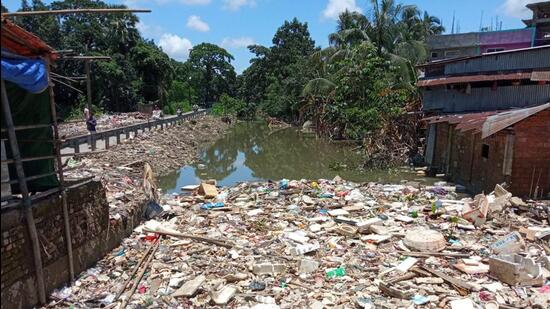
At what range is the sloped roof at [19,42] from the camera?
5090 millimetres

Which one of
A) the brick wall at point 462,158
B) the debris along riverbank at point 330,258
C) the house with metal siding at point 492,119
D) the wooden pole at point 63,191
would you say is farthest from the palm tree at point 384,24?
the wooden pole at point 63,191

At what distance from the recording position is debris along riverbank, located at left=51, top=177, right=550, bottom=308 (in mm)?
5758

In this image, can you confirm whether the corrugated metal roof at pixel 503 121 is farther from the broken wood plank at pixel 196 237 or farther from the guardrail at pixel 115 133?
the guardrail at pixel 115 133

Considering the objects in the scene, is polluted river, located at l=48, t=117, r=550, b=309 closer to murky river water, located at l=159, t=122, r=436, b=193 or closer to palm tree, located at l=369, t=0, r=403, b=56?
murky river water, located at l=159, t=122, r=436, b=193

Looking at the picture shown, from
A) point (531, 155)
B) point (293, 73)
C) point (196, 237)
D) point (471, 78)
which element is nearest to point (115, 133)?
point (196, 237)

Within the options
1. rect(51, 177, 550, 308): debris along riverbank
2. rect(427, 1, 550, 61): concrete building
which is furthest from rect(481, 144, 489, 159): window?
rect(427, 1, 550, 61): concrete building

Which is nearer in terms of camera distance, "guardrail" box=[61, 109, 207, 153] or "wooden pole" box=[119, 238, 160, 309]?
"wooden pole" box=[119, 238, 160, 309]

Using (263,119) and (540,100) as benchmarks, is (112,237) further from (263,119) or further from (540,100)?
(263,119)

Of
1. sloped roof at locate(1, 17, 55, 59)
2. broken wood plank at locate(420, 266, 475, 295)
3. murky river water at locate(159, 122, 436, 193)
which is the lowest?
murky river water at locate(159, 122, 436, 193)

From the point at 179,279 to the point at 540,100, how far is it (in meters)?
13.4

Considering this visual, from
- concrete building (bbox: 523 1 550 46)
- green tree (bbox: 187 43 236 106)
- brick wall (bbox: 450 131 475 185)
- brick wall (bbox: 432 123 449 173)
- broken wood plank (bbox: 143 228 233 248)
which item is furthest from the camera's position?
green tree (bbox: 187 43 236 106)

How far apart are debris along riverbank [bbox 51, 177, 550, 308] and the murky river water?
6.08m

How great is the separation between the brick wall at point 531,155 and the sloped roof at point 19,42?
10586 mm

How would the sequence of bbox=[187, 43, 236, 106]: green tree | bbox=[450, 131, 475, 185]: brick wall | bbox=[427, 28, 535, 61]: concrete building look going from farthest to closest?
bbox=[187, 43, 236, 106]: green tree → bbox=[427, 28, 535, 61]: concrete building → bbox=[450, 131, 475, 185]: brick wall
